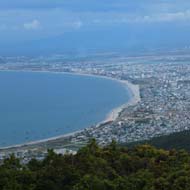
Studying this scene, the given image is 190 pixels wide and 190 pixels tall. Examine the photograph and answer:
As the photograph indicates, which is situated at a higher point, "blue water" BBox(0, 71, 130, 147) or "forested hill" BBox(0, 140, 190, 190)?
"forested hill" BBox(0, 140, 190, 190)

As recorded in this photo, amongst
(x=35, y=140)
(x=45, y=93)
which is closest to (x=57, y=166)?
(x=35, y=140)

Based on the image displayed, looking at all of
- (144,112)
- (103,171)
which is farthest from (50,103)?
(103,171)

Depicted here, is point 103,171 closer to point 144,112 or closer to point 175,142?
point 175,142

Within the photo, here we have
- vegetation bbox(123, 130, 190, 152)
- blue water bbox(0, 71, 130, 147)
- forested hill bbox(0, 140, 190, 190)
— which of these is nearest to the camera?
forested hill bbox(0, 140, 190, 190)

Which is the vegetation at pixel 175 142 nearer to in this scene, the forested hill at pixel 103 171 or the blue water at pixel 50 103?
the forested hill at pixel 103 171

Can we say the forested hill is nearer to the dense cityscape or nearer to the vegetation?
the vegetation

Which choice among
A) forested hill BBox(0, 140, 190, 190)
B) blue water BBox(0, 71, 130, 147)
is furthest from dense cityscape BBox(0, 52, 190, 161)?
forested hill BBox(0, 140, 190, 190)
